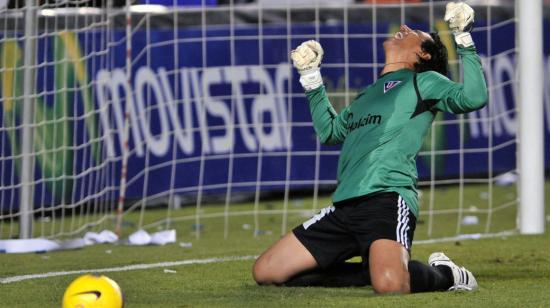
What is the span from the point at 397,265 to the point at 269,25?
6330 millimetres

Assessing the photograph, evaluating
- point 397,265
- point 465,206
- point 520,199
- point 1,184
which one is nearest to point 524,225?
point 520,199

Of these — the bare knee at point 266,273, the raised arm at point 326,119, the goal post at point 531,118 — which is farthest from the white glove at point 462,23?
the goal post at point 531,118

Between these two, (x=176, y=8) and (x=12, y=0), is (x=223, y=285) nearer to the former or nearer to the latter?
(x=12, y=0)

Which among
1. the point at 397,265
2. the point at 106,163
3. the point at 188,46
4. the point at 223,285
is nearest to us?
the point at 397,265

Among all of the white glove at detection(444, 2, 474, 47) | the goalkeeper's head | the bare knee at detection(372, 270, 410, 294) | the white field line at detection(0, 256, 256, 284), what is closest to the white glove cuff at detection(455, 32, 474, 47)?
the white glove at detection(444, 2, 474, 47)

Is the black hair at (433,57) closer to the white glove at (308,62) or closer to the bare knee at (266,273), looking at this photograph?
the white glove at (308,62)

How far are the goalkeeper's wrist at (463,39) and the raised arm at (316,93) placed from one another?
2.63 feet

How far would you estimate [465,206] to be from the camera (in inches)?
472

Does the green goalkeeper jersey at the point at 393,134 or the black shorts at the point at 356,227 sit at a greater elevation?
the green goalkeeper jersey at the point at 393,134

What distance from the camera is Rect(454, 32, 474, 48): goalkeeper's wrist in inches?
239

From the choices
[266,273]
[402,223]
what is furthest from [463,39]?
[266,273]

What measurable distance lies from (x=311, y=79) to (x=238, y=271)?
1.22 meters

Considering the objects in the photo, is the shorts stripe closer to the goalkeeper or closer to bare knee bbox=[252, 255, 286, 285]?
the goalkeeper

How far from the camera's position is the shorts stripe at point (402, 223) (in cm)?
611
